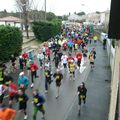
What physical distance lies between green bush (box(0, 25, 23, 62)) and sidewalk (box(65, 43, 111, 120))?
23.4ft

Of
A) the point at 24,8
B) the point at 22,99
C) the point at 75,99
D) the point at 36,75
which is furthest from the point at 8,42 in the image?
the point at 24,8

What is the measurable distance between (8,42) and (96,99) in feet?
40.9

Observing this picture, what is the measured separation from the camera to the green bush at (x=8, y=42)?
1071 inches

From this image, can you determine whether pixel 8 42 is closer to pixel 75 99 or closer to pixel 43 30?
pixel 75 99

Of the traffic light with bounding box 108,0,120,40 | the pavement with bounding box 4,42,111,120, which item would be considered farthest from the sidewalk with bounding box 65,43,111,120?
the traffic light with bounding box 108,0,120,40

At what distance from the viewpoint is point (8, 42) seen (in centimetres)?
2833

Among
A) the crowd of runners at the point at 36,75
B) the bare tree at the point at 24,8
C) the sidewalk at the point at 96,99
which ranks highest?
the bare tree at the point at 24,8

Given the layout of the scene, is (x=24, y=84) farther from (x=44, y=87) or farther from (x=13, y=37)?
(x=13, y=37)

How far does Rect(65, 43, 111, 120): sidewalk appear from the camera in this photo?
15.3m

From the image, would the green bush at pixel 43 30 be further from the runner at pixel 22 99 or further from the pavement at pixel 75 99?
the runner at pixel 22 99

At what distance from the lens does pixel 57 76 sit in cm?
1800

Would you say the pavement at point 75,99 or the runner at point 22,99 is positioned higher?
the runner at point 22,99

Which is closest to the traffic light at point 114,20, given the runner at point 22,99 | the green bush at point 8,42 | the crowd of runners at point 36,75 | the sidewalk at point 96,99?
the crowd of runners at point 36,75

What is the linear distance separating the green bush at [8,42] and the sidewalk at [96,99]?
714 centimetres
